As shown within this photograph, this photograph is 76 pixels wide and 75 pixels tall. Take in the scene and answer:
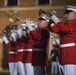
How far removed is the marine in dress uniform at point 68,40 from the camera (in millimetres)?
6824

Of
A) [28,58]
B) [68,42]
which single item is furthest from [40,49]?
[68,42]

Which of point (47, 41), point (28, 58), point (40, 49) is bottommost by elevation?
point (28, 58)

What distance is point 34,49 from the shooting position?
859cm

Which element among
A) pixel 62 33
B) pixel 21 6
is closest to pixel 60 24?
pixel 62 33

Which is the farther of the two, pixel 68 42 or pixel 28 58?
pixel 28 58

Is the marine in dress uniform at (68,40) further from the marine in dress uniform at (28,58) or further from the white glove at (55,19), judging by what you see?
the marine in dress uniform at (28,58)

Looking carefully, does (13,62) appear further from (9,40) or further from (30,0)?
(30,0)

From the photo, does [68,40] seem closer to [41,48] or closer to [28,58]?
[41,48]

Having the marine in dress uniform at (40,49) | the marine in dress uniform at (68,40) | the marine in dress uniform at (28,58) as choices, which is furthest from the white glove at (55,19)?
the marine in dress uniform at (28,58)

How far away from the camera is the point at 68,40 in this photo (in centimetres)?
693

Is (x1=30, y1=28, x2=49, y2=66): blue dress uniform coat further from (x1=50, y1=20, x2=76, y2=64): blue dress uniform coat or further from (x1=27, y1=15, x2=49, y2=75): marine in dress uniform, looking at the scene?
(x1=50, y1=20, x2=76, y2=64): blue dress uniform coat

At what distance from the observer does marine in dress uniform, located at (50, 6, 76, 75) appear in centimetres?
682

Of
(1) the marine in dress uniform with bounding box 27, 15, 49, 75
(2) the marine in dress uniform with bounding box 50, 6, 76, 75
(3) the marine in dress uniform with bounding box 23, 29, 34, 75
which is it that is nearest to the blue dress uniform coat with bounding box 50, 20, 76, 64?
(2) the marine in dress uniform with bounding box 50, 6, 76, 75

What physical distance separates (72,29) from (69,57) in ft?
1.73
